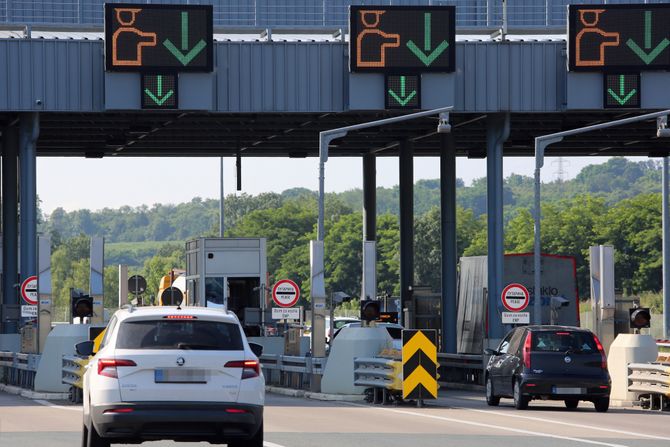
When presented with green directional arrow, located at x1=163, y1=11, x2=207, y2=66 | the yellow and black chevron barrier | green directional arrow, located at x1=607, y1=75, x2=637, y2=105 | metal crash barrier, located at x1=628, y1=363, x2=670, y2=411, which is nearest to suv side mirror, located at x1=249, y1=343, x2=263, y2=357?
the yellow and black chevron barrier

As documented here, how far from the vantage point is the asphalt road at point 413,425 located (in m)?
20.0

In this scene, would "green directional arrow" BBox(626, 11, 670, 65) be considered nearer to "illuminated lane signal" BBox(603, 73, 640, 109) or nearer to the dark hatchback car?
"illuminated lane signal" BBox(603, 73, 640, 109)

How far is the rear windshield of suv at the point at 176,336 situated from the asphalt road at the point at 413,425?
307 centimetres

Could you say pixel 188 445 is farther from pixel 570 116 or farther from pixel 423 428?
pixel 570 116

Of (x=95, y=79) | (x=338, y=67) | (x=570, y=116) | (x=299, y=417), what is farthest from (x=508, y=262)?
(x=299, y=417)

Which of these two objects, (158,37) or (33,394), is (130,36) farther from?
(33,394)

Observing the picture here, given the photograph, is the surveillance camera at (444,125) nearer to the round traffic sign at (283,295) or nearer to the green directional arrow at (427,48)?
the green directional arrow at (427,48)

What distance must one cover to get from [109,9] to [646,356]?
14.9 metres

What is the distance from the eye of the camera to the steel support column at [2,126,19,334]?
45275 mm

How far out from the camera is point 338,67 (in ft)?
133

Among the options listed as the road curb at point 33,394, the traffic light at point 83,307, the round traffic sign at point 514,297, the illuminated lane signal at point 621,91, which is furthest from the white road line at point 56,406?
the illuminated lane signal at point 621,91

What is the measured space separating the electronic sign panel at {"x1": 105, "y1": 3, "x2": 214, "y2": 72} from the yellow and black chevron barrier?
12.1 m

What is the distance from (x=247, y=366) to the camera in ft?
52.1

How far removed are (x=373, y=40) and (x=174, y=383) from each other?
24.3 m
